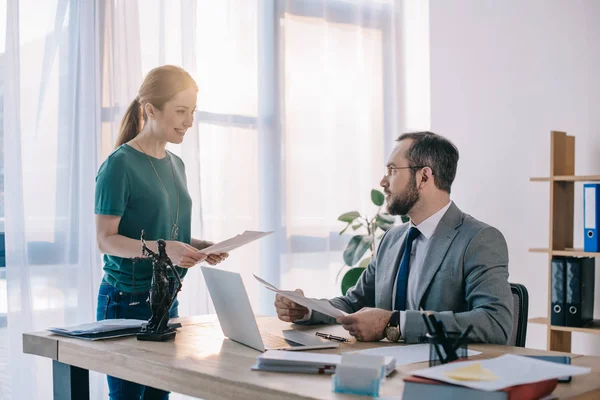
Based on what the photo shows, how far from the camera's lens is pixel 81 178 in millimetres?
3416

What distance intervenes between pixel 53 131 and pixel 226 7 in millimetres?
1253

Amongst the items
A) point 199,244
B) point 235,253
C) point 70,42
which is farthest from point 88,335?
point 235,253

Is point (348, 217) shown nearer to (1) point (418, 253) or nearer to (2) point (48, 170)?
(2) point (48, 170)

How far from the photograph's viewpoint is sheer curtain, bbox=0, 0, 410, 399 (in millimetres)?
3289

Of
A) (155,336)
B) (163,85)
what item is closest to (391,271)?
(155,336)

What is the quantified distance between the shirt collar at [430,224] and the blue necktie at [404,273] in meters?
0.02

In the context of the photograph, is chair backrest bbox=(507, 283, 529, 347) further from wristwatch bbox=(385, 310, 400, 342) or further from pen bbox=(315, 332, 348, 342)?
pen bbox=(315, 332, 348, 342)

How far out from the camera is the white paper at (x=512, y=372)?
114 centimetres

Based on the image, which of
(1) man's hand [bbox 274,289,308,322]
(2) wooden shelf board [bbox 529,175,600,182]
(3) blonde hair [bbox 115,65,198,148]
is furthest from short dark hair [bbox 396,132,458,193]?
(2) wooden shelf board [bbox 529,175,600,182]

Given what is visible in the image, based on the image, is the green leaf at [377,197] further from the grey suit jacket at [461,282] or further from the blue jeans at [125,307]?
the blue jeans at [125,307]

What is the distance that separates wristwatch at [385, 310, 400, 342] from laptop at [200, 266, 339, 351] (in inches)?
5.5

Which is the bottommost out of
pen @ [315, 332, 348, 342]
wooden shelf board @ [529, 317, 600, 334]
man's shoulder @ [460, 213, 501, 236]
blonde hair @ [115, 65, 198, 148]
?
wooden shelf board @ [529, 317, 600, 334]

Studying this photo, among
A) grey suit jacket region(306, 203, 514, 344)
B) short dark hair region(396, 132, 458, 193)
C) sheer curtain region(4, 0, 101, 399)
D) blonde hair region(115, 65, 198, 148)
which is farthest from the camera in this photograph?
sheer curtain region(4, 0, 101, 399)

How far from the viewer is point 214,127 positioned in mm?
4000
